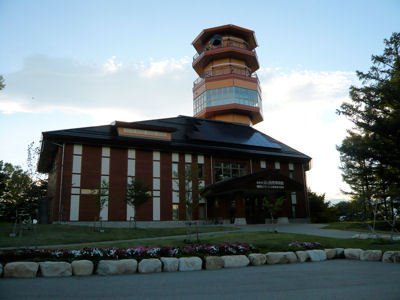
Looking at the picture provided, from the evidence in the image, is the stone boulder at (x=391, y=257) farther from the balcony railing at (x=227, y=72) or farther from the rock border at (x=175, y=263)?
the balcony railing at (x=227, y=72)

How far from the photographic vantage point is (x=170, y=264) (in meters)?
10.3

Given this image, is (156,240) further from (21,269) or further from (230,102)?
(230,102)

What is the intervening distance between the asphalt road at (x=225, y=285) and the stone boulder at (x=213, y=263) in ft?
1.69

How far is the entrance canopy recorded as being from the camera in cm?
3080

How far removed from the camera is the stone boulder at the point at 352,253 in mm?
13008

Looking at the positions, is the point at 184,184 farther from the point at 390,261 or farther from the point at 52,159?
the point at 52,159

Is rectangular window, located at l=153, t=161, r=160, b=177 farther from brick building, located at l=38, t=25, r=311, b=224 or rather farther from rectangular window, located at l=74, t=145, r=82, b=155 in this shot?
rectangular window, located at l=74, t=145, r=82, b=155

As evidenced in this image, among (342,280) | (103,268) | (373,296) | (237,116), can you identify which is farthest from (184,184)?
(237,116)

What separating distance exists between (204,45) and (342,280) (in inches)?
2092

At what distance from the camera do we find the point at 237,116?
168 feet

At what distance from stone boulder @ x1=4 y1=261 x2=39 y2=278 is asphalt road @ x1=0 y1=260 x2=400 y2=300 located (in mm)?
304

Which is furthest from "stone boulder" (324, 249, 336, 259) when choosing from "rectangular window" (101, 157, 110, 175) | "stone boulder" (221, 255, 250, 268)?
"rectangular window" (101, 157, 110, 175)

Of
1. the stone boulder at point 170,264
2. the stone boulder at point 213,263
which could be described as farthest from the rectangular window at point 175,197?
the stone boulder at point 170,264

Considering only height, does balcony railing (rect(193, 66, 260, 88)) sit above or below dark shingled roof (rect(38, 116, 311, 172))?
above
